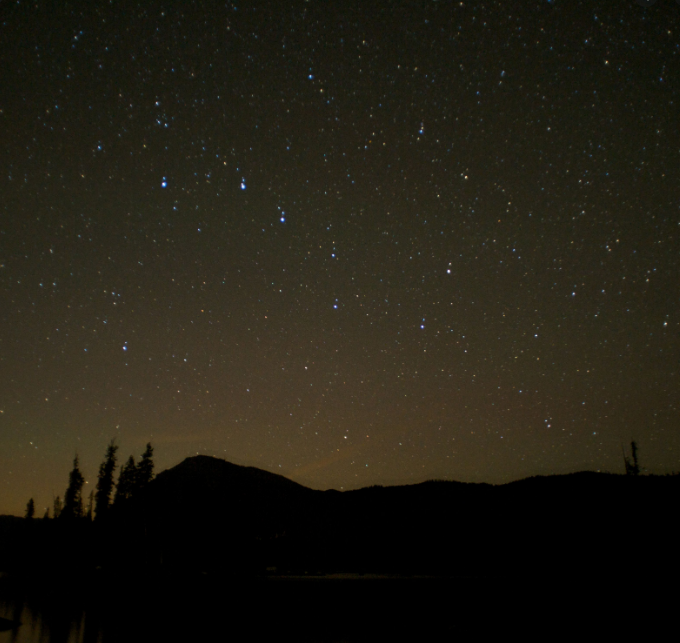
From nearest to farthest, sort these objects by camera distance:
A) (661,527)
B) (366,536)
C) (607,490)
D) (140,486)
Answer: (661,527) → (140,486) → (607,490) → (366,536)

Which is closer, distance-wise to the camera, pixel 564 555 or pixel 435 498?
pixel 564 555

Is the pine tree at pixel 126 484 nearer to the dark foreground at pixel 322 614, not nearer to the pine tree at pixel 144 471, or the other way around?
the pine tree at pixel 144 471

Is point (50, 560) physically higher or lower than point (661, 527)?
lower

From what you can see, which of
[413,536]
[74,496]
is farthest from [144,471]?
[413,536]

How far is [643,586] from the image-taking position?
3706 centimetres

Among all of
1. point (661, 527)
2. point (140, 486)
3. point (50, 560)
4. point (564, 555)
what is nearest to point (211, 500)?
point (140, 486)

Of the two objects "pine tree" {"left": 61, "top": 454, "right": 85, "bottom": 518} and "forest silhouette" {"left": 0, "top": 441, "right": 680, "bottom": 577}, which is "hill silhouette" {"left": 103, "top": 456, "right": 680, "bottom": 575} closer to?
"forest silhouette" {"left": 0, "top": 441, "right": 680, "bottom": 577}

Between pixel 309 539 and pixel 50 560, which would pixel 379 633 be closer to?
pixel 50 560

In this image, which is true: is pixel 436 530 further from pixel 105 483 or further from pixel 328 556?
pixel 105 483

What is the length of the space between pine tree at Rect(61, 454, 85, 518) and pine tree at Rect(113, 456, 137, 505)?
838 centimetres

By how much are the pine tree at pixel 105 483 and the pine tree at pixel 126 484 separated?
946 millimetres

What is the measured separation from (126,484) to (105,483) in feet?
8.54

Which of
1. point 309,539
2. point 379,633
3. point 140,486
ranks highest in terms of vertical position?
point 140,486

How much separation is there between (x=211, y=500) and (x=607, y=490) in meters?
54.6
